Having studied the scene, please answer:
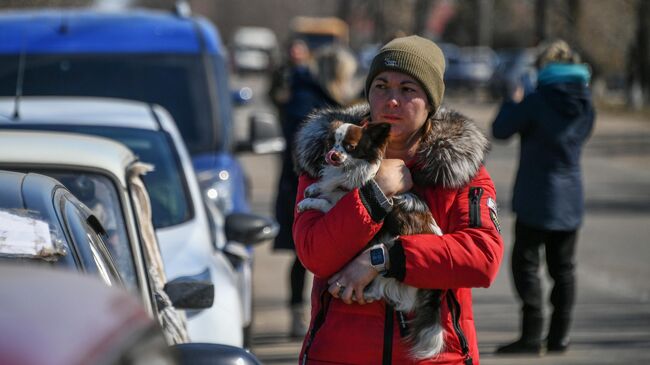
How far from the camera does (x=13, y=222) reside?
9.27 feet

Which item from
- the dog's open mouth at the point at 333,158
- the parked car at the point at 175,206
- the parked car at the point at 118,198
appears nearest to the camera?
the dog's open mouth at the point at 333,158

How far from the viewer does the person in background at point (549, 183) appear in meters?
7.45

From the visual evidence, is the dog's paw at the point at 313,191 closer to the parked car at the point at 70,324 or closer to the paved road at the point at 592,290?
the parked car at the point at 70,324

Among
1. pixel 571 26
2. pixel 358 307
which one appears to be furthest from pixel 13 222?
pixel 571 26

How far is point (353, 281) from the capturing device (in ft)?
11.4

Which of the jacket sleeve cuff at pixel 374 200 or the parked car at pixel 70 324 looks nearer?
the parked car at pixel 70 324

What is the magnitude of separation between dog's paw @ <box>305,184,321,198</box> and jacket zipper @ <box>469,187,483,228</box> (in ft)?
1.49

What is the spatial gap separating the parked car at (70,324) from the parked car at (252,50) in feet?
218

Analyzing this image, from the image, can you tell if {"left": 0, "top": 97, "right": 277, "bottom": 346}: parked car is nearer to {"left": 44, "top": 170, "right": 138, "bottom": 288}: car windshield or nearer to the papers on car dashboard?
{"left": 44, "top": 170, "right": 138, "bottom": 288}: car windshield

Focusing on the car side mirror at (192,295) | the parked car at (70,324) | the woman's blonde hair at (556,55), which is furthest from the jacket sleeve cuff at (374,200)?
the woman's blonde hair at (556,55)

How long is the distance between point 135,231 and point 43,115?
7.43ft

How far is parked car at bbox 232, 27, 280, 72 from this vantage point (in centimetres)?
7319

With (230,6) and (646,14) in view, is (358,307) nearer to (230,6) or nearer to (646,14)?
(646,14)

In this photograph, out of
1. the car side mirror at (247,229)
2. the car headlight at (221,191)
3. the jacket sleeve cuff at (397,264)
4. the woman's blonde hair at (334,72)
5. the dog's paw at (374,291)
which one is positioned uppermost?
the jacket sleeve cuff at (397,264)
